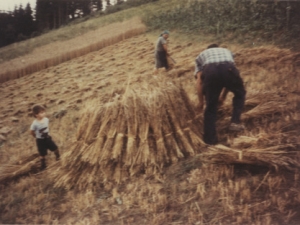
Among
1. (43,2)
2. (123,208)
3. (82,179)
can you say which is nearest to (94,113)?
(82,179)

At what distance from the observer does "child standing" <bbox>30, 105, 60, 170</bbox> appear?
3.52 meters

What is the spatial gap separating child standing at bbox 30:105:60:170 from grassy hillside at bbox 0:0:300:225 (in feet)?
0.34

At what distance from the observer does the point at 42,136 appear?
353 cm

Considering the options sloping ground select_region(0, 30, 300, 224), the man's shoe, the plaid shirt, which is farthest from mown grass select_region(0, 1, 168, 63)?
the man's shoe

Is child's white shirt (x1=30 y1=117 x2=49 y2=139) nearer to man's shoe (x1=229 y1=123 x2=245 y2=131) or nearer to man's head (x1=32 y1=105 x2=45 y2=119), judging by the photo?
man's head (x1=32 y1=105 x2=45 y2=119)

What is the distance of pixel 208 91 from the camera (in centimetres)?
281

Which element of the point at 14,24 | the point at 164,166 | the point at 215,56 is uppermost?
the point at 14,24

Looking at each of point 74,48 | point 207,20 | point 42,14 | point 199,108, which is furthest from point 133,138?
point 42,14

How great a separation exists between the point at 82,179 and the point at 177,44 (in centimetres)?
263

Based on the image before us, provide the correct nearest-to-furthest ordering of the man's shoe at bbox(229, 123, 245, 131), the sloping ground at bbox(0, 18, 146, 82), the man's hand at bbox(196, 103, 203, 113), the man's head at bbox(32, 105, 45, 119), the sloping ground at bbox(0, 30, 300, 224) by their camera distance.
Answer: the sloping ground at bbox(0, 30, 300, 224), the man's shoe at bbox(229, 123, 245, 131), the man's hand at bbox(196, 103, 203, 113), the man's head at bbox(32, 105, 45, 119), the sloping ground at bbox(0, 18, 146, 82)

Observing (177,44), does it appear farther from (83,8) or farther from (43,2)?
(43,2)

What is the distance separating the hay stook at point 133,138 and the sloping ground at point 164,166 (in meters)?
0.03

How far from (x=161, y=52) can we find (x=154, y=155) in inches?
91.0

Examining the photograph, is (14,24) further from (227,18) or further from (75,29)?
(227,18)
